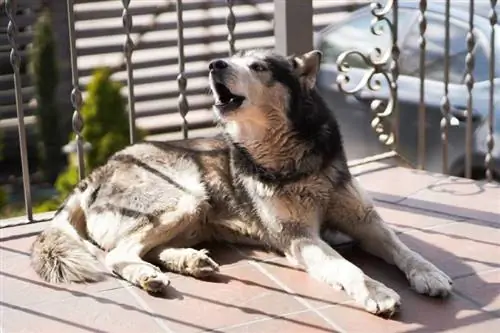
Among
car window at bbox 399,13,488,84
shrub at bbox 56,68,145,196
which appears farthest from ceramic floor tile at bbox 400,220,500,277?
shrub at bbox 56,68,145,196

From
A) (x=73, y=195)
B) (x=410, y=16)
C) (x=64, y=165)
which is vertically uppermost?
(x=410, y=16)

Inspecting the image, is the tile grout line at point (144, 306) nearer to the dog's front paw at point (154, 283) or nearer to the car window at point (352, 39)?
the dog's front paw at point (154, 283)

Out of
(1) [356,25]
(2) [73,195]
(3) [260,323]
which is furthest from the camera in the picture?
(1) [356,25]

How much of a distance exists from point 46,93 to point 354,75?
299cm

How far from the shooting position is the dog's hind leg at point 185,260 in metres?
2.99

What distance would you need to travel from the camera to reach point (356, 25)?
6.71m

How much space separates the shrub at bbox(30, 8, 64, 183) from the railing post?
4.04 metres

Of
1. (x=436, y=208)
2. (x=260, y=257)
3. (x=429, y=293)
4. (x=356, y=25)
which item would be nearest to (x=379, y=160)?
(x=436, y=208)

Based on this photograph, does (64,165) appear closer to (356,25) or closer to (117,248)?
(356,25)

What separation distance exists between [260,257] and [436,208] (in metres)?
0.87

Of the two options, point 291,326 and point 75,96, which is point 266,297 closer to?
point 291,326

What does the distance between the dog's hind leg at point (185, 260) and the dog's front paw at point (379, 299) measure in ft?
1.84

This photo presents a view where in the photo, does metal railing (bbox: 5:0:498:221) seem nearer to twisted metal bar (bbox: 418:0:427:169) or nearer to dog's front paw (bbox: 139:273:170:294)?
twisted metal bar (bbox: 418:0:427:169)

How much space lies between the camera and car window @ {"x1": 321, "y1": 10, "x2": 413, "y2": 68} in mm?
6371
